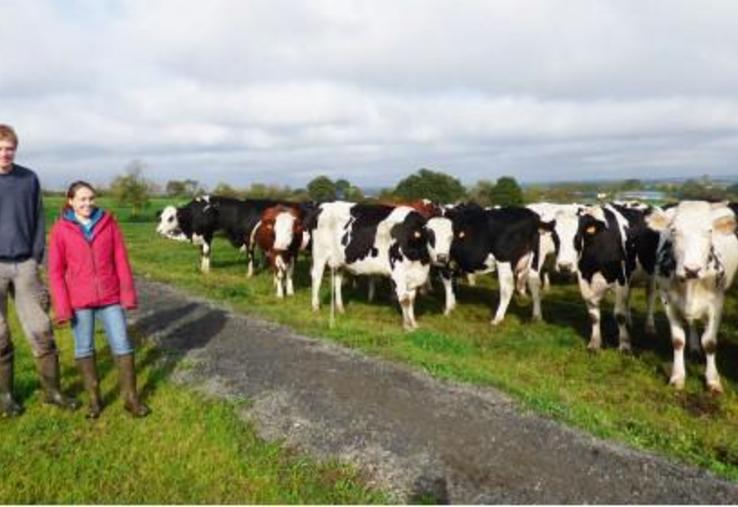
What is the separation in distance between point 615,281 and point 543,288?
681cm

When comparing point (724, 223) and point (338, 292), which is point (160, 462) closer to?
point (724, 223)

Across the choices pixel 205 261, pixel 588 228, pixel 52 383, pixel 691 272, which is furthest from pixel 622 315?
pixel 205 261

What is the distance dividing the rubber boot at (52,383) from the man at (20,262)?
1 cm

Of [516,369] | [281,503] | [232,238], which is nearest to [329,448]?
[281,503]

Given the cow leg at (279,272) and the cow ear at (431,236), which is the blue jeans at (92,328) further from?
the cow leg at (279,272)

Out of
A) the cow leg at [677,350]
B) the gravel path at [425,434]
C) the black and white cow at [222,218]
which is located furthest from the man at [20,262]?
the black and white cow at [222,218]

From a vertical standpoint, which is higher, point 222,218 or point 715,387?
point 222,218

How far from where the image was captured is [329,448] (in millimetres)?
6832

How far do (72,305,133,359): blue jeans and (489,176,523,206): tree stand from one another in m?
46.5

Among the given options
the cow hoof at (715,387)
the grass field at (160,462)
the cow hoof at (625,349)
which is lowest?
the cow hoof at (625,349)

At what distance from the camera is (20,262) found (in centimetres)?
734

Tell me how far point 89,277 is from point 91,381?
1.13 m

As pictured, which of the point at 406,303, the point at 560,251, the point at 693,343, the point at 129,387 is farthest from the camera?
the point at 406,303

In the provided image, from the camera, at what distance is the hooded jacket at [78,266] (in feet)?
23.5
